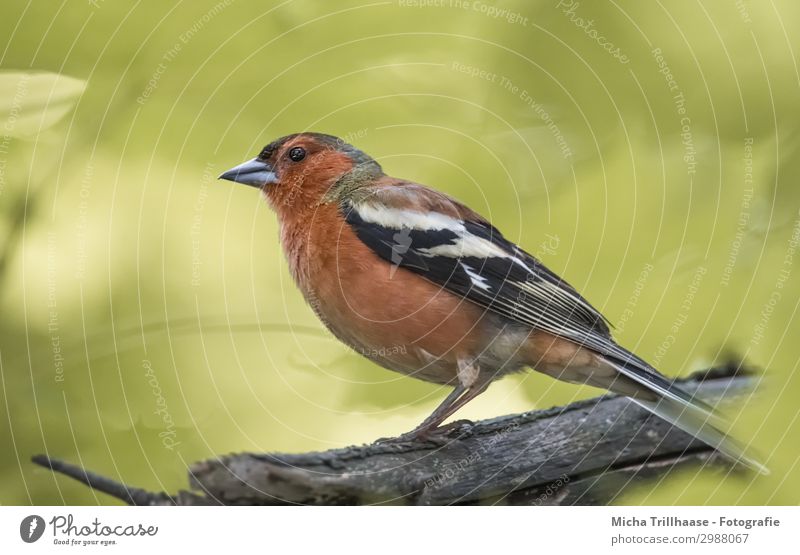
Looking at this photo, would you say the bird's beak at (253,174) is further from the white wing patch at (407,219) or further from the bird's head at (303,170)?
the white wing patch at (407,219)

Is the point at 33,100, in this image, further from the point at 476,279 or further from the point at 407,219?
the point at 476,279

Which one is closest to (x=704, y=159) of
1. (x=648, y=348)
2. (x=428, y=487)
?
(x=648, y=348)

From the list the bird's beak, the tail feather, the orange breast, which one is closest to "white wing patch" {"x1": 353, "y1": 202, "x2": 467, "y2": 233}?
the orange breast

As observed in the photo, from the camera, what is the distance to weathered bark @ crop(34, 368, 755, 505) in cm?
306

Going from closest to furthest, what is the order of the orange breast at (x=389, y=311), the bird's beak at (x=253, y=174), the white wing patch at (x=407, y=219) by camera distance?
1. the orange breast at (x=389, y=311)
2. the white wing patch at (x=407, y=219)
3. the bird's beak at (x=253, y=174)

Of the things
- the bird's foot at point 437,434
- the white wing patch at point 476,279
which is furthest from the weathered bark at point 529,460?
the white wing patch at point 476,279

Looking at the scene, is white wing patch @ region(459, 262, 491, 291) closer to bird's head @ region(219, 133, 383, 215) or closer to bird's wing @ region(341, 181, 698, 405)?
bird's wing @ region(341, 181, 698, 405)

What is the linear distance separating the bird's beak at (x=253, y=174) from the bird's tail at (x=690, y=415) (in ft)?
5.53

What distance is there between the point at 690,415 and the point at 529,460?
27.7 inches

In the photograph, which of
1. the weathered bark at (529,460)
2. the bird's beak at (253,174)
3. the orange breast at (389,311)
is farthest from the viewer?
the bird's beak at (253,174)

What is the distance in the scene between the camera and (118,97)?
3.62m
